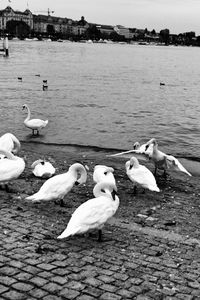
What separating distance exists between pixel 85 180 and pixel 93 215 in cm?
253

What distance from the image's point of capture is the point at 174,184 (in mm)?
13008

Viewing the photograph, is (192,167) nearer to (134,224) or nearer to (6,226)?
(134,224)

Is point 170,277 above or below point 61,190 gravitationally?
below

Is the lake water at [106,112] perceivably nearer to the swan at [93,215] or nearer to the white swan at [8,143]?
the white swan at [8,143]

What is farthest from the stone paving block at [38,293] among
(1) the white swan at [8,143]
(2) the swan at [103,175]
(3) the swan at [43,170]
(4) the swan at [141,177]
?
(1) the white swan at [8,143]

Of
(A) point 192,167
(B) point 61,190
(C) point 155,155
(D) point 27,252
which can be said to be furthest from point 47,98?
(D) point 27,252

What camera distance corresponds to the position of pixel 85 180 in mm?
10461

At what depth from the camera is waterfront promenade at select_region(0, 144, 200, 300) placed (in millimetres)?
6551

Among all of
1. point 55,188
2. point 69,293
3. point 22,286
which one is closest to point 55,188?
point 55,188

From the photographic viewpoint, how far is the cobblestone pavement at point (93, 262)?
6.49m

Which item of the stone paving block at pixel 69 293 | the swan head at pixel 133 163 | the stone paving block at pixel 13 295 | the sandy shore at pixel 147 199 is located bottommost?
the sandy shore at pixel 147 199

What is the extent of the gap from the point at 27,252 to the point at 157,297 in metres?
2.24

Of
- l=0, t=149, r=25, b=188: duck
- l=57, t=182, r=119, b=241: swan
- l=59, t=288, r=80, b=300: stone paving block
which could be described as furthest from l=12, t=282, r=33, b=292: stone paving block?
l=0, t=149, r=25, b=188: duck

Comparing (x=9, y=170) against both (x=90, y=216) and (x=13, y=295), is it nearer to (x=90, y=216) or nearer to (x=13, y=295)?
(x=90, y=216)
